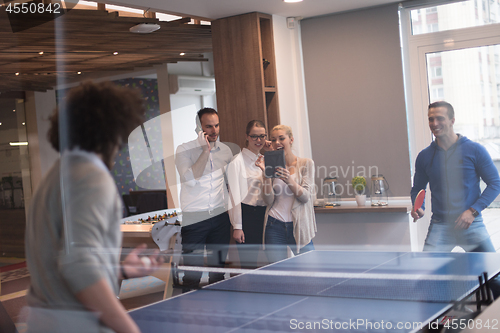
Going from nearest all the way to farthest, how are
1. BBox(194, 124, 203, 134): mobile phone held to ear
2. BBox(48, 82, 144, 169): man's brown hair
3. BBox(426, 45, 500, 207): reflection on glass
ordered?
1. BBox(48, 82, 144, 169): man's brown hair
2. BBox(194, 124, 203, 134): mobile phone held to ear
3. BBox(426, 45, 500, 207): reflection on glass

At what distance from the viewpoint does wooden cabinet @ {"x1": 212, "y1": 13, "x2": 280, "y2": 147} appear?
1999mm

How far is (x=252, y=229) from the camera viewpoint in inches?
69.5

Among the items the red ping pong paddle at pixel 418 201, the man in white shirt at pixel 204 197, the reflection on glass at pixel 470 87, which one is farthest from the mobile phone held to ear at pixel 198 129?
the reflection on glass at pixel 470 87

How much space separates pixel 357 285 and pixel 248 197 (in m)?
0.67

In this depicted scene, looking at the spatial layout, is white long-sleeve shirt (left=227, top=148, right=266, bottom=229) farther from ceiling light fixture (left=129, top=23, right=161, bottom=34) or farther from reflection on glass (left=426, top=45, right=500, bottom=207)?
reflection on glass (left=426, top=45, right=500, bottom=207)

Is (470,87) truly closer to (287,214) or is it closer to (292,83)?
(292,83)

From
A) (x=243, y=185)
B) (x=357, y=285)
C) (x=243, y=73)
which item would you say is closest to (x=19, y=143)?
(x=357, y=285)

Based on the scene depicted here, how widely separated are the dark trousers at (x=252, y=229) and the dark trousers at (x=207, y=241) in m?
0.11

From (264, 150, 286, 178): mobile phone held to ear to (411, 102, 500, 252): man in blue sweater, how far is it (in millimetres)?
676

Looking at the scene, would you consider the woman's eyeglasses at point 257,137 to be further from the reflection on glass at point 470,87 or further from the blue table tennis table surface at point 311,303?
the reflection on glass at point 470,87

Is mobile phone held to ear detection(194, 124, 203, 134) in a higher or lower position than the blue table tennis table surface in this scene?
higher

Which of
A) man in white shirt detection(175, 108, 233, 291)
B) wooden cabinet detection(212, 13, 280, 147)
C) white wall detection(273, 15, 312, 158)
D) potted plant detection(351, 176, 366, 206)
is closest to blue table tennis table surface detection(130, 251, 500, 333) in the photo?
man in white shirt detection(175, 108, 233, 291)

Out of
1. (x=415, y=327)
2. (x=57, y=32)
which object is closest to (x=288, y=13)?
(x=57, y=32)

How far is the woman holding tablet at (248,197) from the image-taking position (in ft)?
5.43
